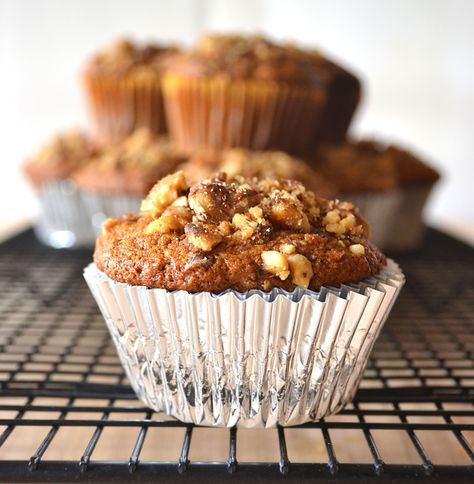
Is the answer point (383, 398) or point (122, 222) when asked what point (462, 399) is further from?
point (122, 222)

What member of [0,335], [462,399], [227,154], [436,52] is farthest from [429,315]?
[436,52]

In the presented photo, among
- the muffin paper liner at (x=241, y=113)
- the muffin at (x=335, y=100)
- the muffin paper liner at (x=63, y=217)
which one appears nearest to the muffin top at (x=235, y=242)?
the muffin paper liner at (x=241, y=113)

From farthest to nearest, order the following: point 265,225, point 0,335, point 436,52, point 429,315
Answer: point 436,52, point 429,315, point 0,335, point 265,225

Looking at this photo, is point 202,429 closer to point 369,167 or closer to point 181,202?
point 181,202

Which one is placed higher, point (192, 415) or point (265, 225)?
point (265, 225)

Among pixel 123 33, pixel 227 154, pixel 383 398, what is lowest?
pixel 123 33

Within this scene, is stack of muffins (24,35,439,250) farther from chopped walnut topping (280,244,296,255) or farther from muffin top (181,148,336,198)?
chopped walnut topping (280,244,296,255)
